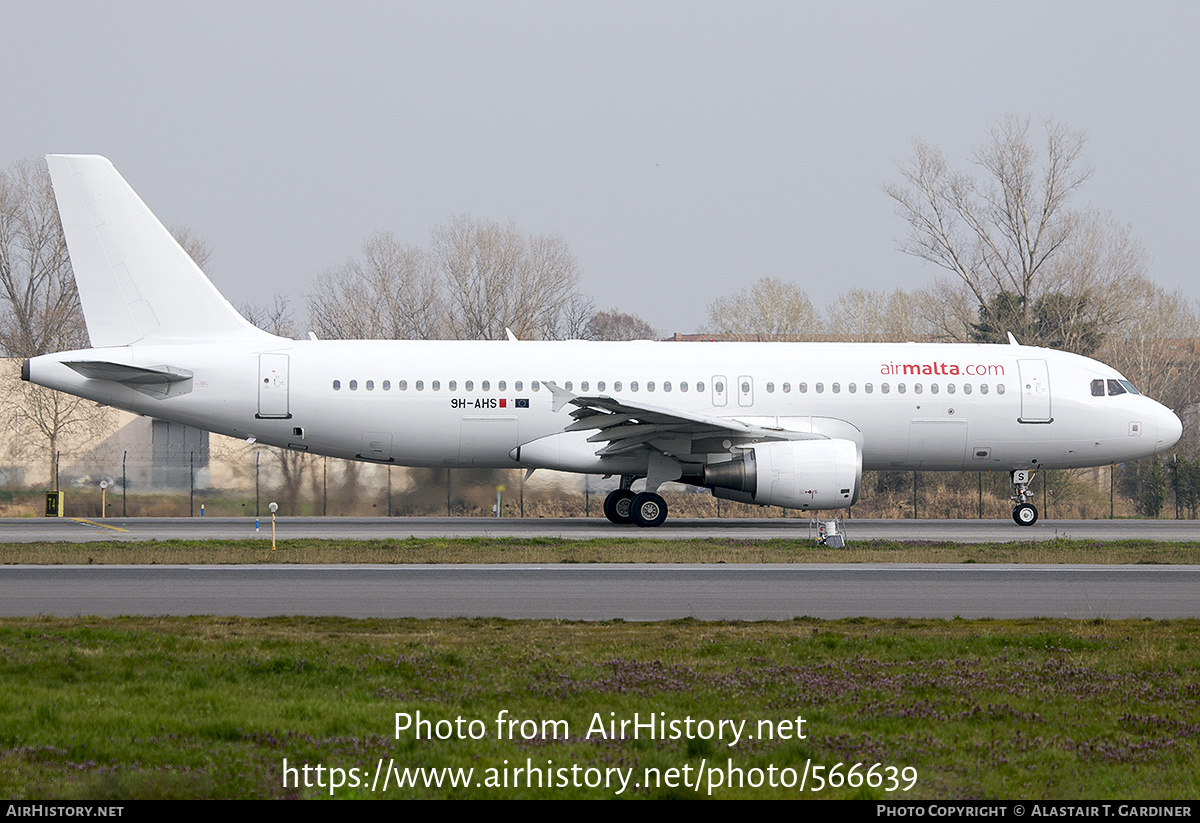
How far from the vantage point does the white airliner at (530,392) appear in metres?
24.1

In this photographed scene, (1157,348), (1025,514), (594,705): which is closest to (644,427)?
(1025,514)

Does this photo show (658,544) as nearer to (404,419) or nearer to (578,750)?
(404,419)

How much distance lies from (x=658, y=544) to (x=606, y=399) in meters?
3.33

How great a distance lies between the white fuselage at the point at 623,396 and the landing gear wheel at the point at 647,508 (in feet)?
2.11

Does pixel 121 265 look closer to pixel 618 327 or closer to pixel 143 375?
pixel 143 375

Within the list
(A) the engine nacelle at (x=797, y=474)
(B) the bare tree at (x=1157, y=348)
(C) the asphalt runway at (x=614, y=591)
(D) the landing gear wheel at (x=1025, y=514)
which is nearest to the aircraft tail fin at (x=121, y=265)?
(C) the asphalt runway at (x=614, y=591)

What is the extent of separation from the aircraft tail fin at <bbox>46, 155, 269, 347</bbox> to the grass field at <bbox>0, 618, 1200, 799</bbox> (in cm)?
1505

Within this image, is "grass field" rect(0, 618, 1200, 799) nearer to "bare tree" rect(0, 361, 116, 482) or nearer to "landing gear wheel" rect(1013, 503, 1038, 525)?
"landing gear wheel" rect(1013, 503, 1038, 525)

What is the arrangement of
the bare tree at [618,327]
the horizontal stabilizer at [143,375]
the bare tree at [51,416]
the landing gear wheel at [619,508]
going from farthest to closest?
1. the bare tree at [618,327]
2. the bare tree at [51,416]
3. the landing gear wheel at [619,508]
4. the horizontal stabilizer at [143,375]

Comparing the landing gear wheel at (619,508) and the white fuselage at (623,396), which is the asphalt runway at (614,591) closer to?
the white fuselage at (623,396)

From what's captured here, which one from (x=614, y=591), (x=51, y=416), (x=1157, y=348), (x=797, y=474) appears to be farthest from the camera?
(x=1157, y=348)

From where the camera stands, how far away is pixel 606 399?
22.1 m

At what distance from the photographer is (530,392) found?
24531 mm

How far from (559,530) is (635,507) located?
1696 mm
